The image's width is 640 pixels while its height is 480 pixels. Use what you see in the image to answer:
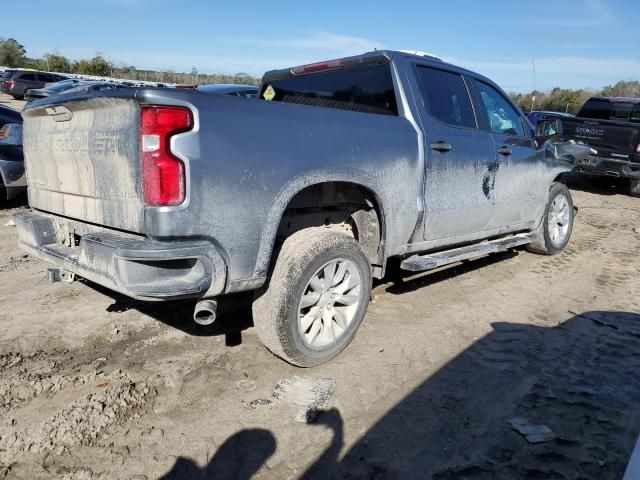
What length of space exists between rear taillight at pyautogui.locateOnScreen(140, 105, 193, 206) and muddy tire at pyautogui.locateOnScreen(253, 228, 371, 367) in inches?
33.5

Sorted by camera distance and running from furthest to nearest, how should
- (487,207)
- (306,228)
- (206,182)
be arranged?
A: (487,207), (306,228), (206,182)

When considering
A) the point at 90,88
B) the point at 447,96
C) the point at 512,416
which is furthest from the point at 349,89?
the point at 512,416

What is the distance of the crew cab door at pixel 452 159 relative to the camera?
3.74m

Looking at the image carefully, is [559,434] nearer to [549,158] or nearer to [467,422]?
[467,422]

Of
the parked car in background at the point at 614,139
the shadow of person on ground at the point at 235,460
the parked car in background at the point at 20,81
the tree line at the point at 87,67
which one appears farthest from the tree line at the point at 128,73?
the shadow of person on ground at the point at 235,460

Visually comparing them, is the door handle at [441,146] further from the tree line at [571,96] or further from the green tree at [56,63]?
the green tree at [56,63]

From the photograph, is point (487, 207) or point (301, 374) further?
point (487, 207)

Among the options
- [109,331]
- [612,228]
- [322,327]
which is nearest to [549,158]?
[612,228]

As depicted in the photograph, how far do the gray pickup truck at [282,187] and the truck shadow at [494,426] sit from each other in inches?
27.6

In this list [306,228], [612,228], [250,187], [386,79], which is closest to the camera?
[250,187]

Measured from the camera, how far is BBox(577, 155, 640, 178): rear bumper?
31.0ft

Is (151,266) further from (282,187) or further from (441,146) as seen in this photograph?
(441,146)

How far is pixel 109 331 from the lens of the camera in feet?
11.7

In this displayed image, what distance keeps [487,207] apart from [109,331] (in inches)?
131
